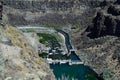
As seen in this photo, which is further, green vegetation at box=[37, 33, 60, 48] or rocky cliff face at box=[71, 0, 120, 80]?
green vegetation at box=[37, 33, 60, 48]

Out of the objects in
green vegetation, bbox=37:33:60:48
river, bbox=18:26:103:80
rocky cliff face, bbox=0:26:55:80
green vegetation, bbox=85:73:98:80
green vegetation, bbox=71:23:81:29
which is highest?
rocky cliff face, bbox=0:26:55:80

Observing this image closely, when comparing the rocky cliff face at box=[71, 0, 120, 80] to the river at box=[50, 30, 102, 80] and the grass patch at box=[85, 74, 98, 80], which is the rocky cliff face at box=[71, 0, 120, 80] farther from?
the grass patch at box=[85, 74, 98, 80]

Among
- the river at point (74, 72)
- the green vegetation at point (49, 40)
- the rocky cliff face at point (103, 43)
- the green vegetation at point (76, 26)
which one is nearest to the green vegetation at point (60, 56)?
the river at point (74, 72)

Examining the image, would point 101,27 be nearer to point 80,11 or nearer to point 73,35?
point 73,35

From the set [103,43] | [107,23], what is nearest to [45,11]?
[107,23]

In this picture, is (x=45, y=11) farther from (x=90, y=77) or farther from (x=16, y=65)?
(x=16, y=65)

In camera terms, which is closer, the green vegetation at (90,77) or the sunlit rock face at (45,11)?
the green vegetation at (90,77)

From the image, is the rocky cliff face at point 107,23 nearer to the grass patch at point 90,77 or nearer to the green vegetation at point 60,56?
the green vegetation at point 60,56

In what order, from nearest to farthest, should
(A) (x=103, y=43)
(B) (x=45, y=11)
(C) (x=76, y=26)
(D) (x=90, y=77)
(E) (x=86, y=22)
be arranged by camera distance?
(D) (x=90, y=77) → (A) (x=103, y=43) → (C) (x=76, y=26) → (E) (x=86, y=22) → (B) (x=45, y=11)

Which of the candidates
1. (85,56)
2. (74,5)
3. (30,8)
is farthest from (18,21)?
→ (85,56)

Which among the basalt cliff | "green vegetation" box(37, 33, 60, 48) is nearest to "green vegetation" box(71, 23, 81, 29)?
the basalt cliff

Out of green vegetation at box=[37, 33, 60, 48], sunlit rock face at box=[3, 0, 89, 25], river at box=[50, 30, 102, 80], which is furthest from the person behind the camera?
sunlit rock face at box=[3, 0, 89, 25]
